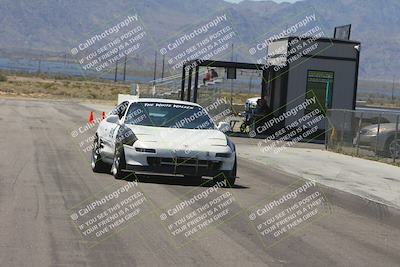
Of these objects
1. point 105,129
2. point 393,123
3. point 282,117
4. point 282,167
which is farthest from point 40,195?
point 282,117

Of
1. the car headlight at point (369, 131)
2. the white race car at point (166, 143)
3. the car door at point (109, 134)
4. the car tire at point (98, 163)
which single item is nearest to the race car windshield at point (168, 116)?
the white race car at point (166, 143)

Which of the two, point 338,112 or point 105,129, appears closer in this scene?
point 105,129

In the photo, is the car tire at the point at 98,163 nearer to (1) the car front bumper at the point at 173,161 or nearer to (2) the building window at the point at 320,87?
(1) the car front bumper at the point at 173,161

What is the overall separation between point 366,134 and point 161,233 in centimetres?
1749

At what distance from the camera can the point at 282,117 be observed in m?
35.1

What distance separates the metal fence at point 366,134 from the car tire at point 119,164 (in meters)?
11.9

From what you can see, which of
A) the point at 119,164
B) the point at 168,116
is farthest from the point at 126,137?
the point at 168,116

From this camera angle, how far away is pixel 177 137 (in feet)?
45.0

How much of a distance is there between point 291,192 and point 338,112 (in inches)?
528

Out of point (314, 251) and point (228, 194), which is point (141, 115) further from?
point (314, 251)

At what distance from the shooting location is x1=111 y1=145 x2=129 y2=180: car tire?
13.7 metres

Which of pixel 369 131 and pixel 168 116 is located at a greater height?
pixel 168 116

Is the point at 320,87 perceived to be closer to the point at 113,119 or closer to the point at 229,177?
the point at 113,119

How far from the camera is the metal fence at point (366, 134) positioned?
24766mm
